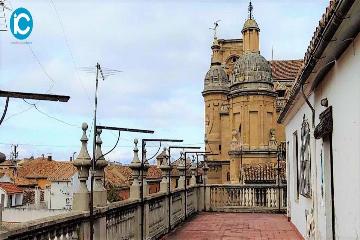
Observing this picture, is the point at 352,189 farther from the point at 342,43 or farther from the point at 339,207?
the point at 342,43

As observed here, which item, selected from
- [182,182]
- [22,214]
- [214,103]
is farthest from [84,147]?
[214,103]

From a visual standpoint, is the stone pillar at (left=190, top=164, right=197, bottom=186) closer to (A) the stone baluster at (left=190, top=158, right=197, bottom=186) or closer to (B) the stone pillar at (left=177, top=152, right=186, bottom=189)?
(A) the stone baluster at (left=190, top=158, right=197, bottom=186)

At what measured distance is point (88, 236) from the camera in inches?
279

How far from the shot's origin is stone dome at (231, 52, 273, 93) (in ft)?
113

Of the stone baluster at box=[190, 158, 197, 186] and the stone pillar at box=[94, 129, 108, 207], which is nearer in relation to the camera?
the stone pillar at box=[94, 129, 108, 207]

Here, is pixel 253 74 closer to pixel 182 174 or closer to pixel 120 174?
pixel 182 174

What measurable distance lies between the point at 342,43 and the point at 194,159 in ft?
52.4

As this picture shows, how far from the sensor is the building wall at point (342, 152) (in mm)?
5629

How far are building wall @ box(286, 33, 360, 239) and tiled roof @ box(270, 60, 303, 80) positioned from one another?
40569 mm

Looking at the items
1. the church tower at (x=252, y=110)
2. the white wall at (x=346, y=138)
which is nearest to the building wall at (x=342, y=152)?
the white wall at (x=346, y=138)

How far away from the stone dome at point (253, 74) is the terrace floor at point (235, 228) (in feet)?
54.0

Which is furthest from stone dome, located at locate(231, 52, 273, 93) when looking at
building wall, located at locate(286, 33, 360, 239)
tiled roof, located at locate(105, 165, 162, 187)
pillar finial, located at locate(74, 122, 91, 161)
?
pillar finial, located at locate(74, 122, 91, 161)

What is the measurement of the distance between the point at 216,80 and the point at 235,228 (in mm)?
31268

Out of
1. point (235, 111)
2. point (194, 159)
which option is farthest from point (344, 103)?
point (235, 111)
